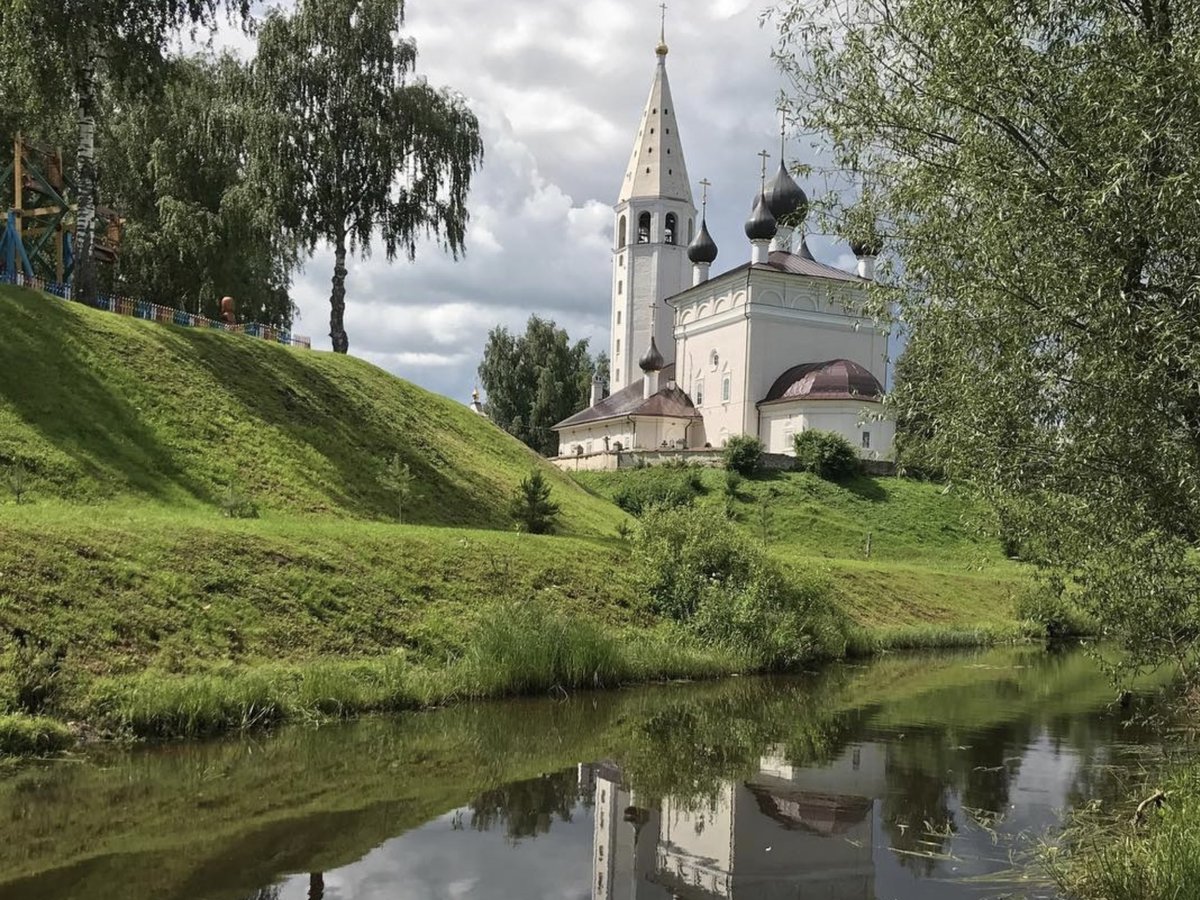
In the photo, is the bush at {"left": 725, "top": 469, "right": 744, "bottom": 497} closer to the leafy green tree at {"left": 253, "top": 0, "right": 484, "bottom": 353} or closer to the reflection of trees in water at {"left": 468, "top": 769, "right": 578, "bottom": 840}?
the leafy green tree at {"left": 253, "top": 0, "right": 484, "bottom": 353}

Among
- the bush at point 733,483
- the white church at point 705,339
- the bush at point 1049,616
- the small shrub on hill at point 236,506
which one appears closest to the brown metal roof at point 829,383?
the white church at point 705,339

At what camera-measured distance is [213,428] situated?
22.3 m

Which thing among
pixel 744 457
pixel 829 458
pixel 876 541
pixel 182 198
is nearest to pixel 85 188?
pixel 182 198

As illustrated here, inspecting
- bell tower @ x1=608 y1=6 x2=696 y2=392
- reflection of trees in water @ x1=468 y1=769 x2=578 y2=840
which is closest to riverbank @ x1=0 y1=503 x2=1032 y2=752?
reflection of trees in water @ x1=468 y1=769 x2=578 y2=840

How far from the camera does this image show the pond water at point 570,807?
7578 millimetres

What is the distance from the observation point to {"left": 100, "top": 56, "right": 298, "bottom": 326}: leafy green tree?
34.3 m

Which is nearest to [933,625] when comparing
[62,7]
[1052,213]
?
[1052,213]

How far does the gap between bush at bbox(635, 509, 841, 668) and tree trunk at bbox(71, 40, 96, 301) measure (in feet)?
50.9

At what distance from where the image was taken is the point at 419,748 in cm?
1146

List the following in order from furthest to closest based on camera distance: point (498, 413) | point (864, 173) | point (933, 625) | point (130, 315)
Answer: point (498, 413) < point (130, 315) < point (933, 625) < point (864, 173)

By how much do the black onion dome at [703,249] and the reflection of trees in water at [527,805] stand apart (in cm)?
4786

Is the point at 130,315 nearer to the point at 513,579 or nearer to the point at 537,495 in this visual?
the point at 537,495

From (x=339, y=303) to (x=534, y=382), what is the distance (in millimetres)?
35947

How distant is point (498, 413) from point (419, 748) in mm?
56657
